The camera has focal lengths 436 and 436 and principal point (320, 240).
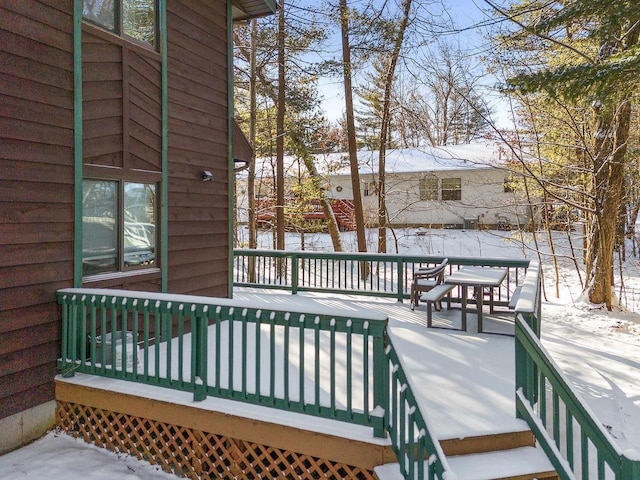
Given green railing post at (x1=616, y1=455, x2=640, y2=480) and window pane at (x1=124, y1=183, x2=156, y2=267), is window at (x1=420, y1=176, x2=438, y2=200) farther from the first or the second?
green railing post at (x1=616, y1=455, x2=640, y2=480)

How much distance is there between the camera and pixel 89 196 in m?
4.21

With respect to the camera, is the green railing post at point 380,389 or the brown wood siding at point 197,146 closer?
the green railing post at point 380,389

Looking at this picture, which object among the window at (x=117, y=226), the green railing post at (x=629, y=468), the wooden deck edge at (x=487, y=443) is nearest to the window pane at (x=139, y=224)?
the window at (x=117, y=226)

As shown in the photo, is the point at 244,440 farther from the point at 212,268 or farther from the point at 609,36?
the point at 609,36

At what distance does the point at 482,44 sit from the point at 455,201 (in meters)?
10.7

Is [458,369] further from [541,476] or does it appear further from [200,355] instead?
[200,355]

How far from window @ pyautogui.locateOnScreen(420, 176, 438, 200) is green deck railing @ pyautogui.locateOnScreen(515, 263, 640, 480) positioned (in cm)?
1653

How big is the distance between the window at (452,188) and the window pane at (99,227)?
17.7 meters

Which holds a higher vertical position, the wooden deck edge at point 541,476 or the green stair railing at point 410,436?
the green stair railing at point 410,436

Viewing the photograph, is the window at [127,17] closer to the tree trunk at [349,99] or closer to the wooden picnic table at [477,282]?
the wooden picnic table at [477,282]

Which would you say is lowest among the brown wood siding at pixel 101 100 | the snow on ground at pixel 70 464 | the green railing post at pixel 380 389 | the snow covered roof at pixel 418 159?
the snow on ground at pixel 70 464

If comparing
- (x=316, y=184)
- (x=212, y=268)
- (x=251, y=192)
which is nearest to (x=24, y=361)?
(x=212, y=268)

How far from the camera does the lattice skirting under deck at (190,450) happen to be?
3.15 metres

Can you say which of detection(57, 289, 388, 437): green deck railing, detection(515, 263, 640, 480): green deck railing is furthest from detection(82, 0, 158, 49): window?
detection(515, 263, 640, 480): green deck railing
